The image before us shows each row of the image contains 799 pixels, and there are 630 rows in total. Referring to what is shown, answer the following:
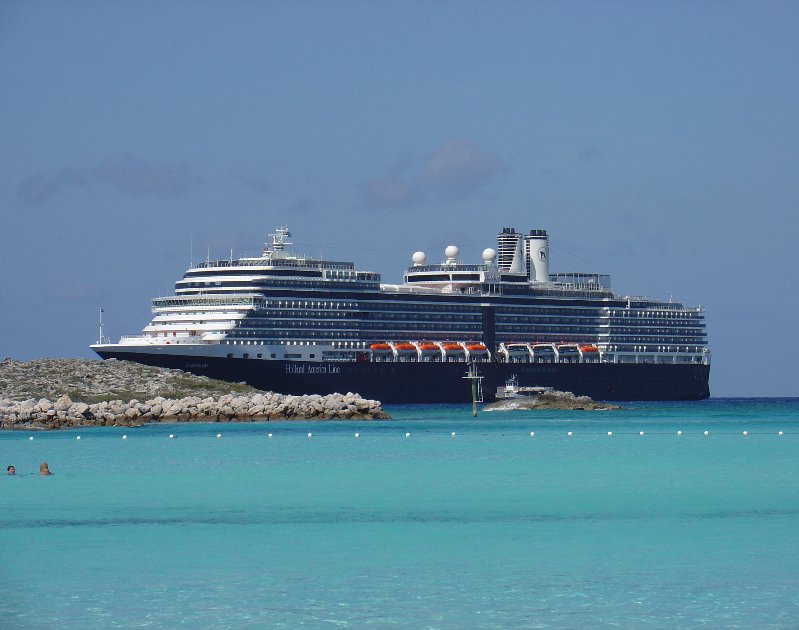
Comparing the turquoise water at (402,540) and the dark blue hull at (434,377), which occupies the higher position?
the dark blue hull at (434,377)

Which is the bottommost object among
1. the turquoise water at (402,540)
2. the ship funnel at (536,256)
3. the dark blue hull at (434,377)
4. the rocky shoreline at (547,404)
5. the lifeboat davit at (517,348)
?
the turquoise water at (402,540)

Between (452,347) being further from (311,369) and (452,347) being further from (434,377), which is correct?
(311,369)

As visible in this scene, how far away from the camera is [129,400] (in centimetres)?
7338

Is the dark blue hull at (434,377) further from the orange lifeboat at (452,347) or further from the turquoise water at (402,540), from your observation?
the turquoise water at (402,540)

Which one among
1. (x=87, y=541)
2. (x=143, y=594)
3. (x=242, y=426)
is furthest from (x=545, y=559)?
(x=242, y=426)

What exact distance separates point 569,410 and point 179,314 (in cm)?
2512

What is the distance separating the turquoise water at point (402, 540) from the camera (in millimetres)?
19078

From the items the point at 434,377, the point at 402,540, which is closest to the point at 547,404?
the point at 434,377

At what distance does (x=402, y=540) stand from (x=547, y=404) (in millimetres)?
66963

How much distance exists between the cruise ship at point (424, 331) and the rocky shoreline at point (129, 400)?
8805mm

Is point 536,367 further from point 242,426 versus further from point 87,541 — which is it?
point 87,541

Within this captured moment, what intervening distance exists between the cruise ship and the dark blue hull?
0.09m

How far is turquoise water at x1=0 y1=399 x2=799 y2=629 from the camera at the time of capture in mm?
19078

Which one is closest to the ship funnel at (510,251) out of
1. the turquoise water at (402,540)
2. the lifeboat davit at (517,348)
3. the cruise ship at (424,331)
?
the cruise ship at (424,331)
